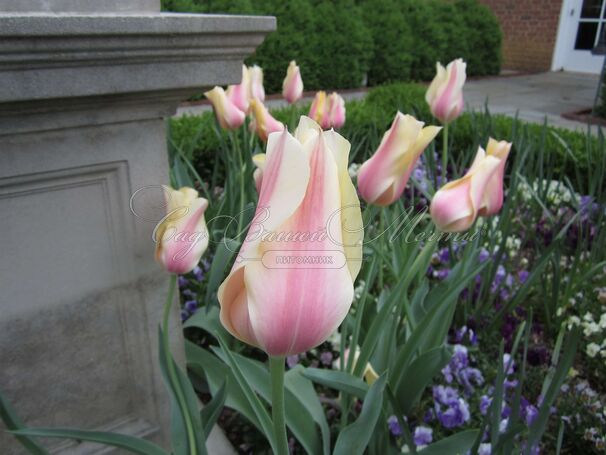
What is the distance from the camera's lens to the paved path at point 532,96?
19.2 ft

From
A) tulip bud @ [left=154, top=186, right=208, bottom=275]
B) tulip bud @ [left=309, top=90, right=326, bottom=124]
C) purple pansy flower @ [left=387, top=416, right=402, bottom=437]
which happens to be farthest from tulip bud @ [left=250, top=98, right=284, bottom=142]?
purple pansy flower @ [left=387, top=416, right=402, bottom=437]

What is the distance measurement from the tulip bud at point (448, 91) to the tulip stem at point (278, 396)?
1334 mm

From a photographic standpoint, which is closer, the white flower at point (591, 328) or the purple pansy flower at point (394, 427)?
the purple pansy flower at point (394, 427)

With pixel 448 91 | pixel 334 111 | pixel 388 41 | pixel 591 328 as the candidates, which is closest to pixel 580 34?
pixel 388 41

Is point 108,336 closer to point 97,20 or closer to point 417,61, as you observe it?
point 97,20

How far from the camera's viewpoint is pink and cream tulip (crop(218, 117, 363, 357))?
43cm

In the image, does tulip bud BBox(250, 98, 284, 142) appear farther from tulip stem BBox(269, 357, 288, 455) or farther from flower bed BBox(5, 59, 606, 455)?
tulip stem BBox(269, 357, 288, 455)

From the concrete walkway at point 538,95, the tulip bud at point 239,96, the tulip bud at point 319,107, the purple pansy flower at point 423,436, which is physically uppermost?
the tulip bud at point 239,96

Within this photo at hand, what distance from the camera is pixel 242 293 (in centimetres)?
49

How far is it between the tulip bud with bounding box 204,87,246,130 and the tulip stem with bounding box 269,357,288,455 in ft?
3.63

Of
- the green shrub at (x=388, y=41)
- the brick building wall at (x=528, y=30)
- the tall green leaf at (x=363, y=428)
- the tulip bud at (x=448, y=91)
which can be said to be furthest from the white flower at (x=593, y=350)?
the brick building wall at (x=528, y=30)

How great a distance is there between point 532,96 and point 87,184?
748cm

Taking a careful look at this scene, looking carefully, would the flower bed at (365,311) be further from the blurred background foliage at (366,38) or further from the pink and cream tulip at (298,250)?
the blurred background foliage at (366,38)

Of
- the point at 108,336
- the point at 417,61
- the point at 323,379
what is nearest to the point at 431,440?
the point at 323,379
